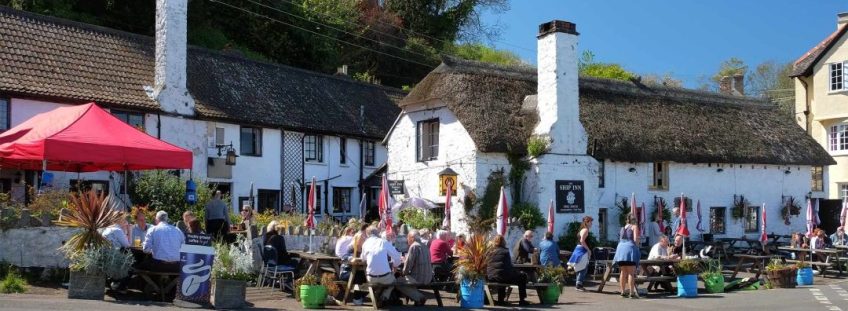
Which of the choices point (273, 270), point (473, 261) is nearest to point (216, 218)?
point (273, 270)

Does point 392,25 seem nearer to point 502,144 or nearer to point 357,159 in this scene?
point 357,159

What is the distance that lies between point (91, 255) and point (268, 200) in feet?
59.5

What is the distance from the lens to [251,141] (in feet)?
108

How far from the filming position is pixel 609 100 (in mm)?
32719

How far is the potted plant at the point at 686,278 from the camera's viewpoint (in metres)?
20.4

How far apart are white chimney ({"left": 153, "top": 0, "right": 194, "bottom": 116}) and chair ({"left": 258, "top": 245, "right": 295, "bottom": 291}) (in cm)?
1200

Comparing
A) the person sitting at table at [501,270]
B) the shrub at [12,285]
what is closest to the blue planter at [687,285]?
the person sitting at table at [501,270]

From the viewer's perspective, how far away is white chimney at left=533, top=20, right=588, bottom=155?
27.5 m

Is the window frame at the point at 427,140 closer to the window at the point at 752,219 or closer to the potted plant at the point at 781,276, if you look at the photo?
the potted plant at the point at 781,276

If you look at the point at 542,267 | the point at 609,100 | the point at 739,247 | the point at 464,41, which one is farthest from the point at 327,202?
the point at 464,41

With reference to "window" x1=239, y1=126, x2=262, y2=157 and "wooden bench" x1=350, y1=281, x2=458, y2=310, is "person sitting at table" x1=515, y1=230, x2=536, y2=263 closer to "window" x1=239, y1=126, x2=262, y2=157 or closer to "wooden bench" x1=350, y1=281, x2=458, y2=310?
"wooden bench" x1=350, y1=281, x2=458, y2=310

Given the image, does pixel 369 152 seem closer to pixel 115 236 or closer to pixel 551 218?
pixel 551 218

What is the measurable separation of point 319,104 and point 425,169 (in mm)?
8586

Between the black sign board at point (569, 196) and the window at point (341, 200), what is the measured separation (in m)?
11.4
